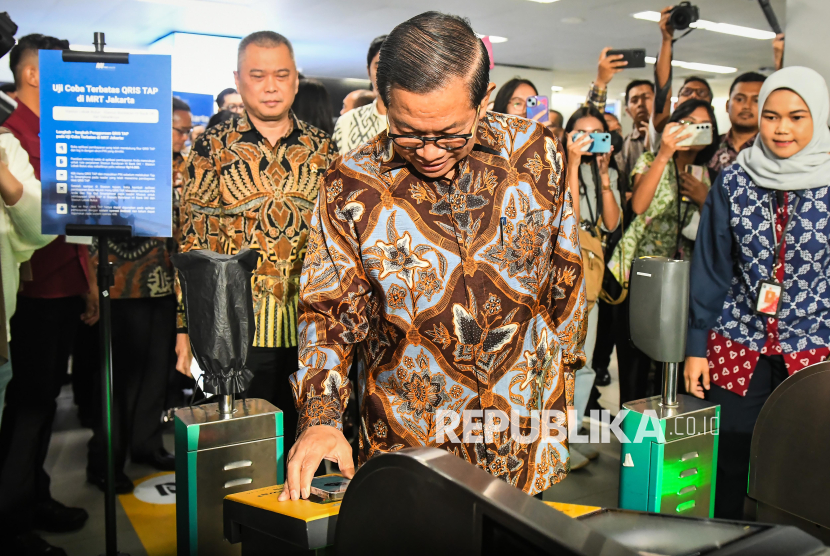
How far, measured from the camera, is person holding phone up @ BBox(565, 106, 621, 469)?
2.84 metres

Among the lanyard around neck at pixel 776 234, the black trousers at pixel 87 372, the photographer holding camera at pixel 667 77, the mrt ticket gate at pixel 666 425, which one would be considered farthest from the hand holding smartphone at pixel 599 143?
the black trousers at pixel 87 372

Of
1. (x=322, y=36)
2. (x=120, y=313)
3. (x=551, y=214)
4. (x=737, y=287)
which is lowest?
(x=120, y=313)

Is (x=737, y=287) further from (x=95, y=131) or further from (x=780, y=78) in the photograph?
(x=95, y=131)

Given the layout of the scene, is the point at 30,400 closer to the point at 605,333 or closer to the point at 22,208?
the point at 22,208

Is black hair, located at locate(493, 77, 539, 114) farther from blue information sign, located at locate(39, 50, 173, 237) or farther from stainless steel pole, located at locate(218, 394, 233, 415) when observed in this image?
stainless steel pole, located at locate(218, 394, 233, 415)

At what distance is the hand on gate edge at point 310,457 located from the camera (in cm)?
94

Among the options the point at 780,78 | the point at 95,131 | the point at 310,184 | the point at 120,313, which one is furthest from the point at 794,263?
the point at 120,313

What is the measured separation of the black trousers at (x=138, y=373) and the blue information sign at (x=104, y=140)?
0.97 meters

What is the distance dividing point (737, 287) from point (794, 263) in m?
0.16

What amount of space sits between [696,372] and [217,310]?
4.47ft

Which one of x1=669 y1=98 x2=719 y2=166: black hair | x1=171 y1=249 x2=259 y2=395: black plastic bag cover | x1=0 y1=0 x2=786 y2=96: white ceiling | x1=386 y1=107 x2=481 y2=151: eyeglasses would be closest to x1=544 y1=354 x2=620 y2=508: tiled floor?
x1=669 y1=98 x2=719 y2=166: black hair

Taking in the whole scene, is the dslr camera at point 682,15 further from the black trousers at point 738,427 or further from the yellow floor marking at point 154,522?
the yellow floor marking at point 154,522

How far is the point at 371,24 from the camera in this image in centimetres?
628

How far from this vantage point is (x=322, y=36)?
6.31 meters
